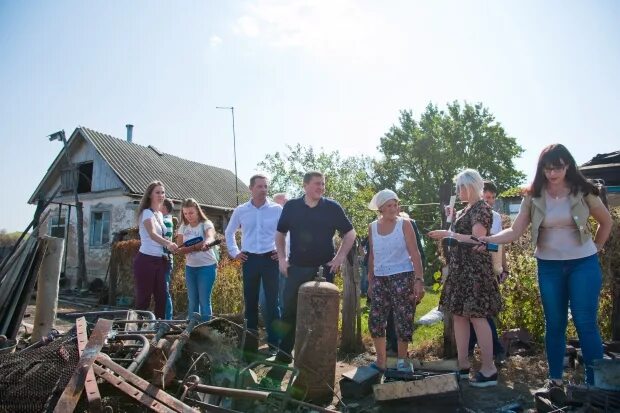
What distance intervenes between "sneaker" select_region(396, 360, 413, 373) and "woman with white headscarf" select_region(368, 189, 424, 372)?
0.23m

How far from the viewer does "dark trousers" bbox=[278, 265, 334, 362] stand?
438 cm

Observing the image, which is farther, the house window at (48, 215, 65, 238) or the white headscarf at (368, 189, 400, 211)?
the house window at (48, 215, 65, 238)

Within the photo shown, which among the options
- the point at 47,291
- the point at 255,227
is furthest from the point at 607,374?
the point at 47,291

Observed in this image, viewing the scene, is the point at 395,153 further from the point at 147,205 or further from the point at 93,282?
the point at 147,205

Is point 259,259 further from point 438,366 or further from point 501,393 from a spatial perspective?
point 501,393

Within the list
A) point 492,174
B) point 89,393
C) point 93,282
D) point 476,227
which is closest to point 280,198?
point 476,227

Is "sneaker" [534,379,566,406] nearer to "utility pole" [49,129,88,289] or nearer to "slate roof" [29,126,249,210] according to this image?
"slate roof" [29,126,249,210]

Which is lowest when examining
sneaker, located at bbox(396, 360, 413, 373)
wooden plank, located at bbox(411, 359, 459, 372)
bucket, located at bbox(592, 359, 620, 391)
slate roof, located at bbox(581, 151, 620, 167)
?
wooden plank, located at bbox(411, 359, 459, 372)

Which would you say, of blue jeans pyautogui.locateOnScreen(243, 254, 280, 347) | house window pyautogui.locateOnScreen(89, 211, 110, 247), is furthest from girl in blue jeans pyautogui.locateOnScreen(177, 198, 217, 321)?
house window pyautogui.locateOnScreen(89, 211, 110, 247)

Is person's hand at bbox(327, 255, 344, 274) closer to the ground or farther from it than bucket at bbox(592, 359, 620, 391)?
farther from it

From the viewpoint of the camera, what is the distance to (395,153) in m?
41.5


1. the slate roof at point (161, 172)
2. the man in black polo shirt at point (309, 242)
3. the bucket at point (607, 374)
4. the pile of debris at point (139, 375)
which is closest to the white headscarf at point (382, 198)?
the man in black polo shirt at point (309, 242)

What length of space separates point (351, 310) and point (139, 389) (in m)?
3.71

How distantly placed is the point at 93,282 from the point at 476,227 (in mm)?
16021
